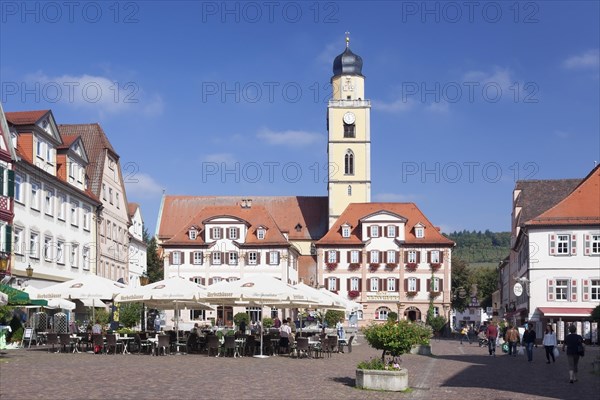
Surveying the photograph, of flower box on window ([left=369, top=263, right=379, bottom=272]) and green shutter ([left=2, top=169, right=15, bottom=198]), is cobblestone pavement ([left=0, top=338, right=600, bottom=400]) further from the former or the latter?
flower box on window ([left=369, top=263, right=379, bottom=272])

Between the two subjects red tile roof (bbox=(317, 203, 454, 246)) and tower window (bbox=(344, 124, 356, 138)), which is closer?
red tile roof (bbox=(317, 203, 454, 246))

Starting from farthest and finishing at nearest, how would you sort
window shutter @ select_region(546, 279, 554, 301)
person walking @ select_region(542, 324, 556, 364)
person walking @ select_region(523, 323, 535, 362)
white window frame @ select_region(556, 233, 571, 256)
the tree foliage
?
window shutter @ select_region(546, 279, 554, 301), white window frame @ select_region(556, 233, 571, 256), person walking @ select_region(523, 323, 535, 362), person walking @ select_region(542, 324, 556, 364), the tree foliage

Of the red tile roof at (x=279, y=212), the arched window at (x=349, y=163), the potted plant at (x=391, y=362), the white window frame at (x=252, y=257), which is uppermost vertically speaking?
the arched window at (x=349, y=163)

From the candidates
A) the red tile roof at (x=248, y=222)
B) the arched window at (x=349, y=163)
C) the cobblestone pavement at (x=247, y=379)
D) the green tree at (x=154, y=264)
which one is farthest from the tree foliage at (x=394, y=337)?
the arched window at (x=349, y=163)

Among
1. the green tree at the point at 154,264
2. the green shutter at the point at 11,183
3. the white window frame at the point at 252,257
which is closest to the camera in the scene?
the green shutter at the point at 11,183

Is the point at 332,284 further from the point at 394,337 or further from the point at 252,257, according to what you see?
the point at 394,337

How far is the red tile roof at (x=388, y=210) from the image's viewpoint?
83.4 meters

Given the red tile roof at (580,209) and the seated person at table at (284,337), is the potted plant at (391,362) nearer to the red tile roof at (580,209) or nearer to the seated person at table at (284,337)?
the seated person at table at (284,337)

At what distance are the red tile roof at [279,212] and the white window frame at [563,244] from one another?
40798mm

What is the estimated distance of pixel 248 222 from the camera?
82.3 meters

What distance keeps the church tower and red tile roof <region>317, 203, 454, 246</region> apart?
4.86 metres

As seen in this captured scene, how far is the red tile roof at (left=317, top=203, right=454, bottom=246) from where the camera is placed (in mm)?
83375

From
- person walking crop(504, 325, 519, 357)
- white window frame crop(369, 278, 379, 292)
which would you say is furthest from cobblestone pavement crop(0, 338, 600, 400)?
white window frame crop(369, 278, 379, 292)

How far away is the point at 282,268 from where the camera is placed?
267ft
